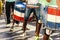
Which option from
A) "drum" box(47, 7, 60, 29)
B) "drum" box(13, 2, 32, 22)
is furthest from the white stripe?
"drum" box(13, 2, 32, 22)

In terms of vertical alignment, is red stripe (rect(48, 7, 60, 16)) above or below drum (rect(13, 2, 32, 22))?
above

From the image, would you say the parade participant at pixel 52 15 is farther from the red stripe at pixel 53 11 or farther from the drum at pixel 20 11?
the drum at pixel 20 11

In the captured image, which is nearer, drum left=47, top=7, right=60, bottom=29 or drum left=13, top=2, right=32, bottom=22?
drum left=47, top=7, right=60, bottom=29

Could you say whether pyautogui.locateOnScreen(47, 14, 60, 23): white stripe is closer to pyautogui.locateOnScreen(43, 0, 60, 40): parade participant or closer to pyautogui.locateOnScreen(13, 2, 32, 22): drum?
pyautogui.locateOnScreen(43, 0, 60, 40): parade participant

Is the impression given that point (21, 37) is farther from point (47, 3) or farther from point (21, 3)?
point (47, 3)

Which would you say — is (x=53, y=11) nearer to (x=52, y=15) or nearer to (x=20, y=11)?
(x=52, y=15)

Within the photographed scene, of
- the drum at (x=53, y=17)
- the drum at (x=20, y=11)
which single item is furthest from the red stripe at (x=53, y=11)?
the drum at (x=20, y=11)

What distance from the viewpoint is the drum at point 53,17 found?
4.01m

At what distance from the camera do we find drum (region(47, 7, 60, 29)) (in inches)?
158

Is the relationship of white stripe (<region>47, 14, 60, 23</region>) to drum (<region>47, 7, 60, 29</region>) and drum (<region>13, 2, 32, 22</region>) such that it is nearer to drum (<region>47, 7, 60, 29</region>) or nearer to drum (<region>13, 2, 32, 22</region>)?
drum (<region>47, 7, 60, 29</region>)

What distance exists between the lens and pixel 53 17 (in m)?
4.02

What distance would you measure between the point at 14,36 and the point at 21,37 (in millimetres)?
247

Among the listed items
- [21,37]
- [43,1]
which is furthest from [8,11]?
[43,1]

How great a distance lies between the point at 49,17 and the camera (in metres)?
4.05
